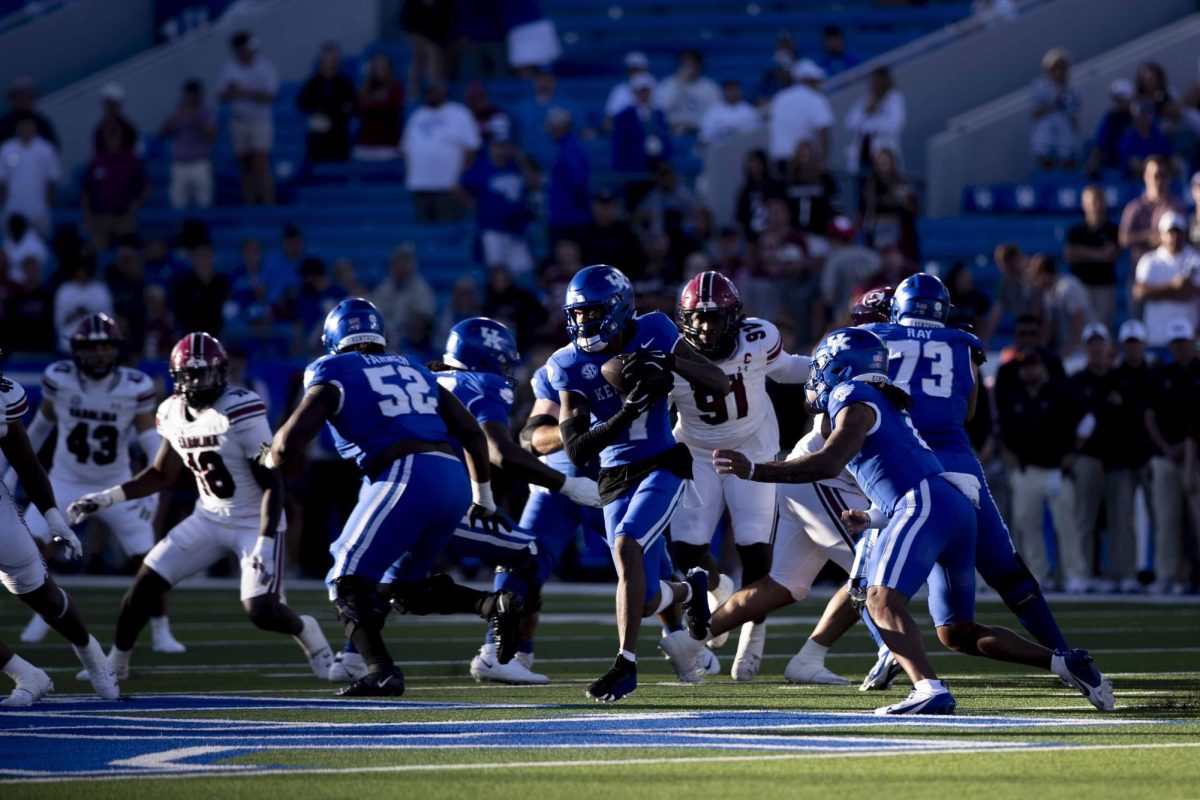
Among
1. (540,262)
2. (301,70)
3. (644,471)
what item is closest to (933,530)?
(644,471)

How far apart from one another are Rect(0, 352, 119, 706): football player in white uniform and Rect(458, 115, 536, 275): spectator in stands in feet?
32.9

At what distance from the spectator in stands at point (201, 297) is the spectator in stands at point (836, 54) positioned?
21.6 feet

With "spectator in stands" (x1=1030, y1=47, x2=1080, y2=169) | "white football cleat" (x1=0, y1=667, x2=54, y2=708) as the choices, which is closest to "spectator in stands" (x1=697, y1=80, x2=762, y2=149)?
"spectator in stands" (x1=1030, y1=47, x2=1080, y2=169)

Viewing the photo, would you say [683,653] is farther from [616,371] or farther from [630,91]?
[630,91]

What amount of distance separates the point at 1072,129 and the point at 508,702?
12467 millimetres

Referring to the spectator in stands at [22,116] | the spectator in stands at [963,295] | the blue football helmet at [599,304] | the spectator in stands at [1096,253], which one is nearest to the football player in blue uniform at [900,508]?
the blue football helmet at [599,304]

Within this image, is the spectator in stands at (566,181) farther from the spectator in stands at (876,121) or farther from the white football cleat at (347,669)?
the white football cleat at (347,669)

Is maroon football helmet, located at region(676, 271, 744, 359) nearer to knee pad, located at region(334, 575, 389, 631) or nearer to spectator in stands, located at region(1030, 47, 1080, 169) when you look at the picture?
knee pad, located at region(334, 575, 389, 631)

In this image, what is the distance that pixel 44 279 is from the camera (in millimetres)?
21078

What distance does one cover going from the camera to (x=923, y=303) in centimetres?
870

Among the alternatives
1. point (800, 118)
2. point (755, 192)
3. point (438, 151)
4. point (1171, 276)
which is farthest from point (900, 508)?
point (438, 151)

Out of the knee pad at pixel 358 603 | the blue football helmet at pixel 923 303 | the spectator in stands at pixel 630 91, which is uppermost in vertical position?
the spectator in stands at pixel 630 91

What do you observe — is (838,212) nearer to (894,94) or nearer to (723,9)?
(894,94)

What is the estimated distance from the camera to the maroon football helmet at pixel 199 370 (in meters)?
9.98
